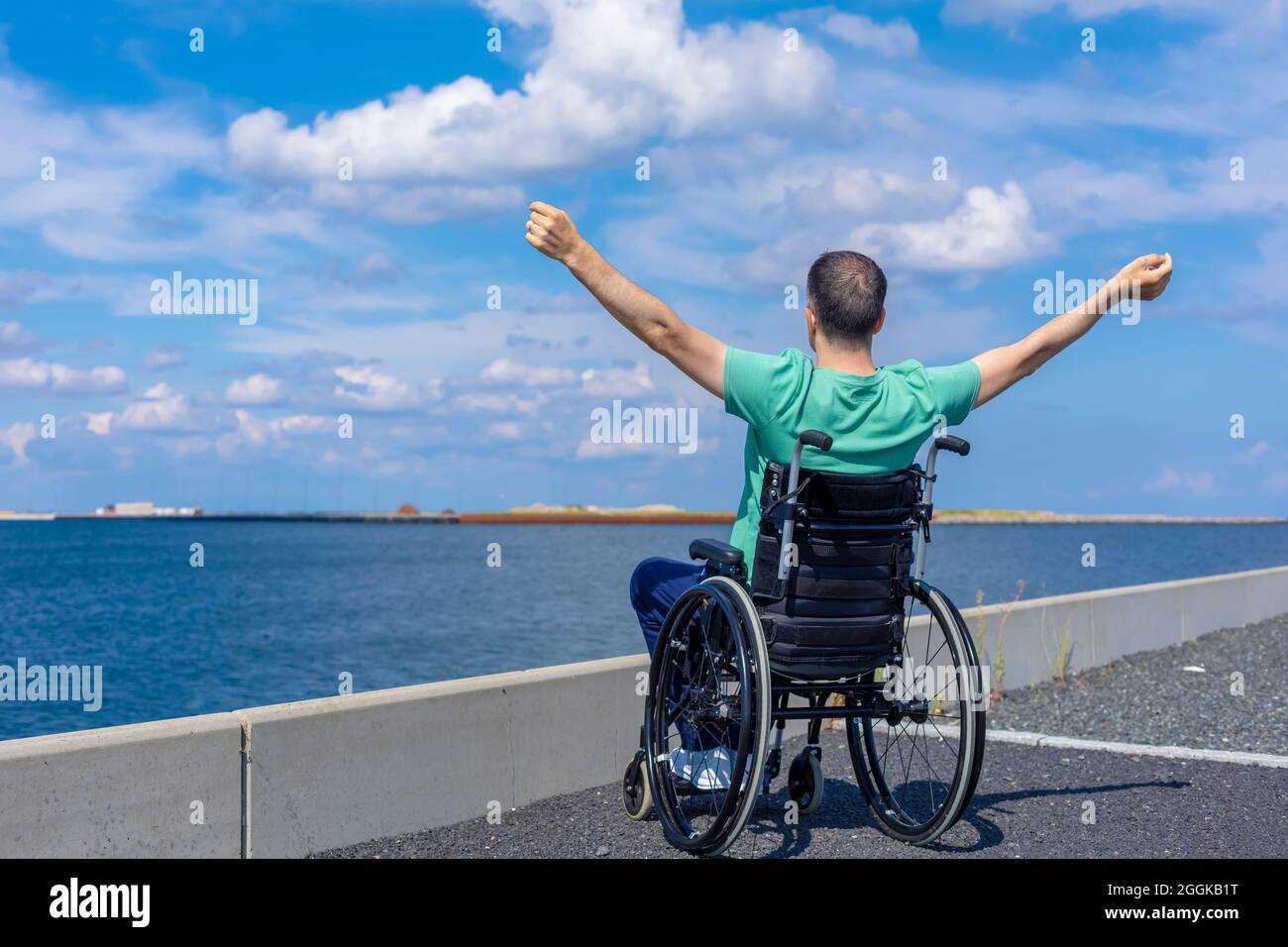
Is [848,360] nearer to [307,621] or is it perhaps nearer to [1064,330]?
[1064,330]

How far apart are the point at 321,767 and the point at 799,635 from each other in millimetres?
1878

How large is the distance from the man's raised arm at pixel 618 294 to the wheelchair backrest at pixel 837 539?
498 millimetres

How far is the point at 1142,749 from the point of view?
6762 millimetres

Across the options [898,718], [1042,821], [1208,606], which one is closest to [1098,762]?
[1042,821]

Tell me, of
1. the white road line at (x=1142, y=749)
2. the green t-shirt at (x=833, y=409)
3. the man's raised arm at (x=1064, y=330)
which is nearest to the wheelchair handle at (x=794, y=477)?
the green t-shirt at (x=833, y=409)

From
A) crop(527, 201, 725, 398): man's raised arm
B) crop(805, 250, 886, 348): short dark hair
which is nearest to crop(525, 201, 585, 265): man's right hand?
crop(527, 201, 725, 398): man's raised arm

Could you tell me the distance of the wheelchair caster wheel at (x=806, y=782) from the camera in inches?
192

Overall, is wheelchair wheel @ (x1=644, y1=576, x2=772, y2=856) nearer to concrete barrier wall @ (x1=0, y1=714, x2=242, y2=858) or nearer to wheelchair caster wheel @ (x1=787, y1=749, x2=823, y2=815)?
wheelchair caster wheel @ (x1=787, y1=749, x2=823, y2=815)

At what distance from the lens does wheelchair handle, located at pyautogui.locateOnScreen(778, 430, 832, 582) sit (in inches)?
145

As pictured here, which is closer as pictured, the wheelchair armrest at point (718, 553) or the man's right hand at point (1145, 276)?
the wheelchair armrest at point (718, 553)

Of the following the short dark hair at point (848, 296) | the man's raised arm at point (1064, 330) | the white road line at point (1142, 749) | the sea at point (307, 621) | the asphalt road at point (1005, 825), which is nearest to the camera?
the short dark hair at point (848, 296)

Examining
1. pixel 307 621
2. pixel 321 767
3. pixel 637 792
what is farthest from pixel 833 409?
pixel 307 621

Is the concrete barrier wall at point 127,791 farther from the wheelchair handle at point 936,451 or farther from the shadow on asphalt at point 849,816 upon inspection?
the wheelchair handle at point 936,451
